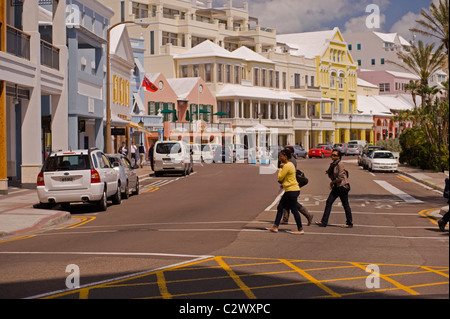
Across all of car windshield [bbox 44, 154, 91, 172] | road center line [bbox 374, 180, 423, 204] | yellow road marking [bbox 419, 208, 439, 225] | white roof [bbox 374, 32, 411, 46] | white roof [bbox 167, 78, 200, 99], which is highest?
white roof [bbox 374, 32, 411, 46]

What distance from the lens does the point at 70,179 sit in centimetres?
2227

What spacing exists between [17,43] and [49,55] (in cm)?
460

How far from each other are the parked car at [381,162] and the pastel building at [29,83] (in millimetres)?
20798

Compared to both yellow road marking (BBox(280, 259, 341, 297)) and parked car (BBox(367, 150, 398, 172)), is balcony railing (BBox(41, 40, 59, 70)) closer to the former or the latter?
parked car (BBox(367, 150, 398, 172))

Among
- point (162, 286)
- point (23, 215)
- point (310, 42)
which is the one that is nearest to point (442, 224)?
point (162, 286)

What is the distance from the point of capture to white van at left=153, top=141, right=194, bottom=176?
42688 mm

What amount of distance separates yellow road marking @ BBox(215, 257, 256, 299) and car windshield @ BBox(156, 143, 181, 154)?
3042 centimetres

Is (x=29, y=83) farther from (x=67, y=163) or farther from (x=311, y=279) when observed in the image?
(x=311, y=279)

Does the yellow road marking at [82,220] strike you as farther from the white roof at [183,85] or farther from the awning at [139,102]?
the white roof at [183,85]

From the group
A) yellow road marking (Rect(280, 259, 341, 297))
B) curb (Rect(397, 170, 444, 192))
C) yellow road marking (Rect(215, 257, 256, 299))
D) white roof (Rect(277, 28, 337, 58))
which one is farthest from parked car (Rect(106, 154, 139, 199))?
white roof (Rect(277, 28, 337, 58))
